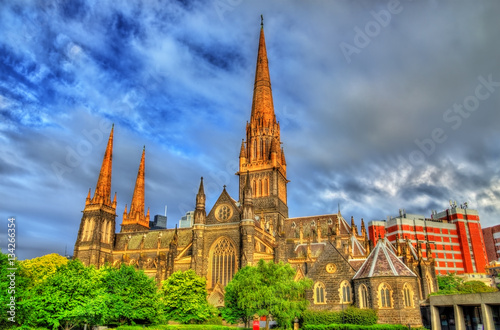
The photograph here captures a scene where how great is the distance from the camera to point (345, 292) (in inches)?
1373

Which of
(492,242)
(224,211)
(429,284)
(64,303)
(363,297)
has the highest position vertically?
(492,242)

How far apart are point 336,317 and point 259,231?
23091 mm

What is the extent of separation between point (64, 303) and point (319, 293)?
2131 cm

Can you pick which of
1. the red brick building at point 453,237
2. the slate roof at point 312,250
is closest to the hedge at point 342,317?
the slate roof at point 312,250

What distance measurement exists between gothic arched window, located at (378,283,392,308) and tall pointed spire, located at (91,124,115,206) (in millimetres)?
52443

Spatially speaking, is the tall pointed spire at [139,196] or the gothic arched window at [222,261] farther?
the tall pointed spire at [139,196]

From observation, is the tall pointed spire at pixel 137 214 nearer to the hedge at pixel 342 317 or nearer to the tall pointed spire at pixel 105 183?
the tall pointed spire at pixel 105 183

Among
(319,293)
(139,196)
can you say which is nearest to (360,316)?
(319,293)

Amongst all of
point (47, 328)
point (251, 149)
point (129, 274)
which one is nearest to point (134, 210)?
point (251, 149)

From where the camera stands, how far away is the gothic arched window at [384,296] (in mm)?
32281

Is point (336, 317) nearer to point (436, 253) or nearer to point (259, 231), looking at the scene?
point (259, 231)

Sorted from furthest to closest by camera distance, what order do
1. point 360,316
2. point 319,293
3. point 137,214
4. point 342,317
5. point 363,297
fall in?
point 137,214, point 319,293, point 363,297, point 342,317, point 360,316

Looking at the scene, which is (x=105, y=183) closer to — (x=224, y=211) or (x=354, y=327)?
(x=224, y=211)

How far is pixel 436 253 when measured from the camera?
90.8 meters
